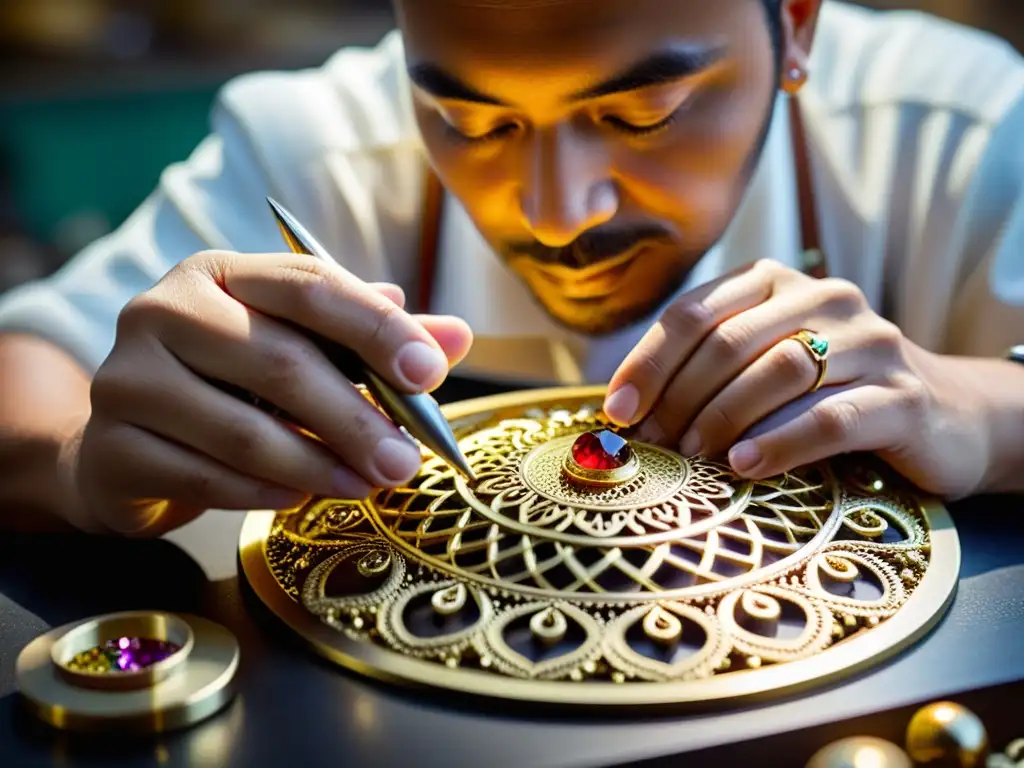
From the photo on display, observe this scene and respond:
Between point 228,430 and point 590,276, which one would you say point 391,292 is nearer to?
point 228,430

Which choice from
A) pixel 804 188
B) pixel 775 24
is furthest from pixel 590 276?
pixel 804 188

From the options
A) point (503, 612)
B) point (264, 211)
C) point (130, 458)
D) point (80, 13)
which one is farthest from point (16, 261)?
point (503, 612)

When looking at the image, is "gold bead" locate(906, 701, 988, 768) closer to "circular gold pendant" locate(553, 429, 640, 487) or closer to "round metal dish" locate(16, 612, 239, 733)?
"circular gold pendant" locate(553, 429, 640, 487)

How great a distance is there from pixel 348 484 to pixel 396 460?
0.14ft

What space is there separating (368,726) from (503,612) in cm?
10

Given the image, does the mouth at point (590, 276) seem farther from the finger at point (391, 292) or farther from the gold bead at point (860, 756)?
the gold bead at point (860, 756)

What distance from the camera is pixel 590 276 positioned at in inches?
40.9

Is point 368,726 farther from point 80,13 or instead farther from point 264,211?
point 80,13

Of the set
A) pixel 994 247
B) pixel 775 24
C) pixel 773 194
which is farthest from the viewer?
pixel 773 194

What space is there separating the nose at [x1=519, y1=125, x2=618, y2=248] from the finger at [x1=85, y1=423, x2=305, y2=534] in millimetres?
298

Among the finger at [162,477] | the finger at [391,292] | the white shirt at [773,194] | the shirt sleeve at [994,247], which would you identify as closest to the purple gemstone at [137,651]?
the finger at [162,477]

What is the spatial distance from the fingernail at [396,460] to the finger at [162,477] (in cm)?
7

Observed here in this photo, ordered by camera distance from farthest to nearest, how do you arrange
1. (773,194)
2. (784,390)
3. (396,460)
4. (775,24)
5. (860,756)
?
(773,194) < (775,24) < (784,390) < (396,460) < (860,756)

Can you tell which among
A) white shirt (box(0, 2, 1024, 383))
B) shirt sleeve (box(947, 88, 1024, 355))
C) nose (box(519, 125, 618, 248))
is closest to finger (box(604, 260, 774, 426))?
nose (box(519, 125, 618, 248))
